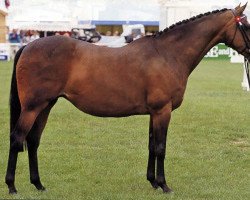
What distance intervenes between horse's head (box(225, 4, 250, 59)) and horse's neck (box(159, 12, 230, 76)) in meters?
0.13

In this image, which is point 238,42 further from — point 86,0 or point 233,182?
point 86,0

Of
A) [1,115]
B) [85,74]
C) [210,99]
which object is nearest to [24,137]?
[85,74]

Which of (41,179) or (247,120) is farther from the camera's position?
(247,120)

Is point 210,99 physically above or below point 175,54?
below

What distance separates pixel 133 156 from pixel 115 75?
3.02 m

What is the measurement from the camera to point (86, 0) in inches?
2160

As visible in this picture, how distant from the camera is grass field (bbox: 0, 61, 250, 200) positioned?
8.40 meters

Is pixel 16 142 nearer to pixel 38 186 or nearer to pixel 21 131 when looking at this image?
pixel 21 131

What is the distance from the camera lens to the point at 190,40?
8.32m

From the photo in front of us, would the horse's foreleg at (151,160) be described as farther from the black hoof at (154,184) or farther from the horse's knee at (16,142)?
the horse's knee at (16,142)

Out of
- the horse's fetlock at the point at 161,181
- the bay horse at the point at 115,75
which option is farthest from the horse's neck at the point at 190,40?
the horse's fetlock at the point at 161,181

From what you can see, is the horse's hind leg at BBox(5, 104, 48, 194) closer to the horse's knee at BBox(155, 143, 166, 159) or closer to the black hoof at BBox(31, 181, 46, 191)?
the black hoof at BBox(31, 181, 46, 191)

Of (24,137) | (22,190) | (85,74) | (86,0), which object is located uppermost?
(85,74)

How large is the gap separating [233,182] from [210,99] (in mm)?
10161
